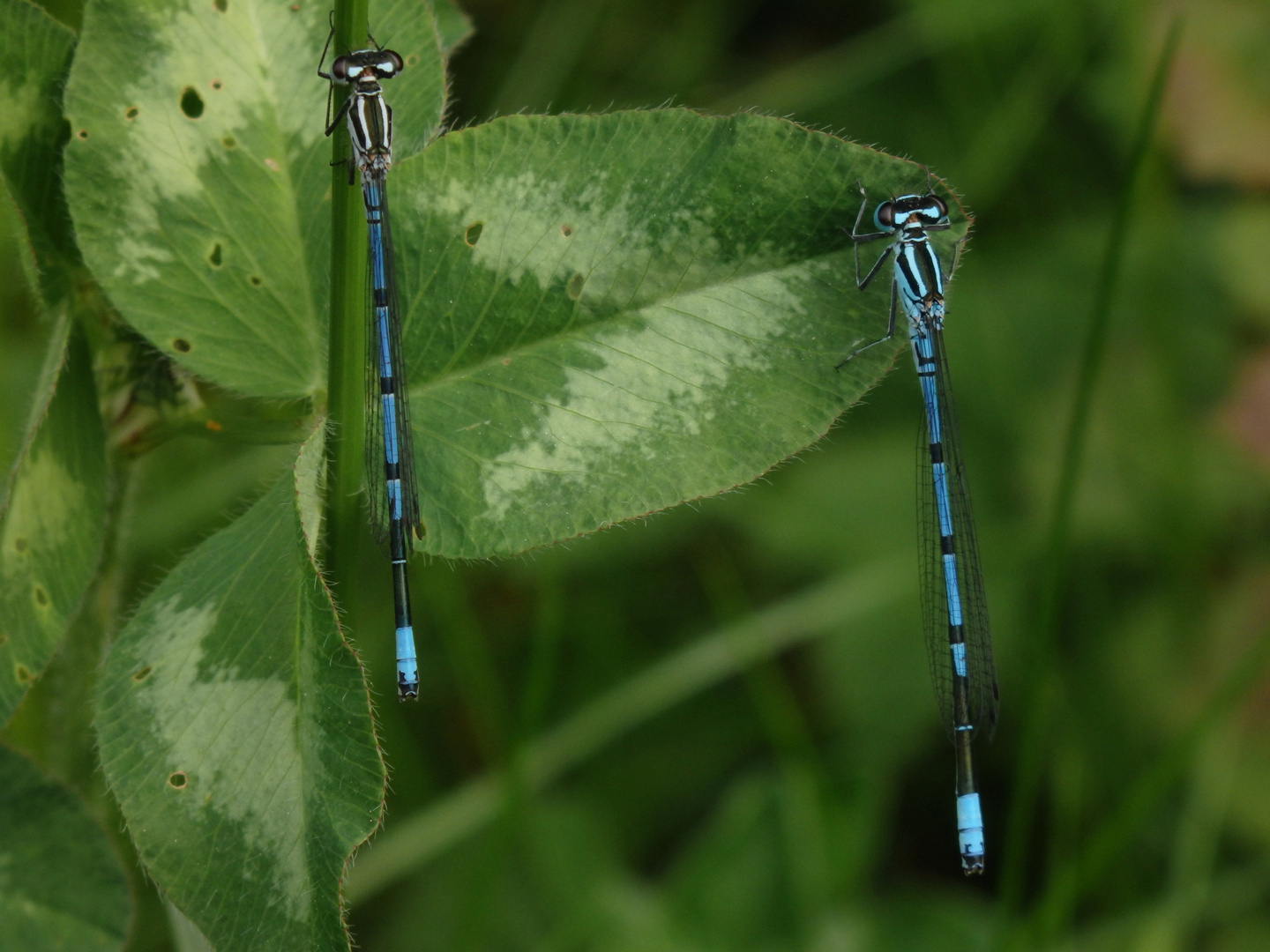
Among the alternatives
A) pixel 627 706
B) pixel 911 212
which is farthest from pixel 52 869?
pixel 911 212

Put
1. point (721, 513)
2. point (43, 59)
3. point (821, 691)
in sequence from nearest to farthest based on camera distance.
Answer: point (43, 59) < point (821, 691) < point (721, 513)

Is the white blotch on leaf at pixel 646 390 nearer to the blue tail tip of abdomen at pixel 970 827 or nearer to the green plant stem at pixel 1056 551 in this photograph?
the green plant stem at pixel 1056 551

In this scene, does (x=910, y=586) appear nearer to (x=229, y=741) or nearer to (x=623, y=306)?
(x=623, y=306)

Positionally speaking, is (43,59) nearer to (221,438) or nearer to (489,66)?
(221,438)

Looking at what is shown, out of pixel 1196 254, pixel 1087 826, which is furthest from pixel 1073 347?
pixel 1087 826

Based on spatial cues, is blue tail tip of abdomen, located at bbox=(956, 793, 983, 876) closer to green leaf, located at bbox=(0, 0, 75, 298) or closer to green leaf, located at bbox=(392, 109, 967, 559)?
green leaf, located at bbox=(392, 109, 967, 559)
